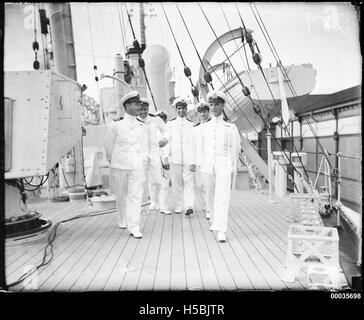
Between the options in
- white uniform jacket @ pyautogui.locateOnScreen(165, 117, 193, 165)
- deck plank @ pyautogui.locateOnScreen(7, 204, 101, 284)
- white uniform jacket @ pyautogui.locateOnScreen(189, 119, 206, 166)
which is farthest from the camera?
white uniform jacket @ pyautogui.locateOnScreen(165, 117, 193, 165)

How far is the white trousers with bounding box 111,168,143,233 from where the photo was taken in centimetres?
380

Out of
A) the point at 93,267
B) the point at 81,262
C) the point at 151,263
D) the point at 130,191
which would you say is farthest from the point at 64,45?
the point at 151,263

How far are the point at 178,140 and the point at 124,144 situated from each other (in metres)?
1.29

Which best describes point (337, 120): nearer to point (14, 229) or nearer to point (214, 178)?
point (214, 178)

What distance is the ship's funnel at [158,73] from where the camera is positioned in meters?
8.66

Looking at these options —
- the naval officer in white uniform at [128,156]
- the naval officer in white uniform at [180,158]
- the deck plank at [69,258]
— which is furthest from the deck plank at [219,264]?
the deck plank at [69,258]

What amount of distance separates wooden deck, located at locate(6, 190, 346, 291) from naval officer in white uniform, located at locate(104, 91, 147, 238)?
407mm

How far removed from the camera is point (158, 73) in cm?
892

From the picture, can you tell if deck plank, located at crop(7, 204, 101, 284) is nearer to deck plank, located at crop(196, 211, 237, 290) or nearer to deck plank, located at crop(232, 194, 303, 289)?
deck plank, located at crop(196, 211, 237, 290)

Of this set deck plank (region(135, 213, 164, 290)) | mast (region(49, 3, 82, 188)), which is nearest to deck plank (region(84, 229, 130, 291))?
deck plank (region(135, 213, 164, 290))

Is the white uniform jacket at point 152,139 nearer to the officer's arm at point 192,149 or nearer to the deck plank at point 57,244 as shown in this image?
the officer's arm at point 192,149

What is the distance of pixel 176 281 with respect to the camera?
257 centimetres
